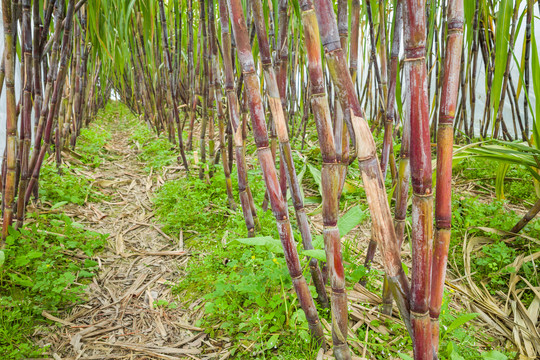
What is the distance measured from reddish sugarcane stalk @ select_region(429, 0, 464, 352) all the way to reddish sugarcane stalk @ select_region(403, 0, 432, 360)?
0.05 ft

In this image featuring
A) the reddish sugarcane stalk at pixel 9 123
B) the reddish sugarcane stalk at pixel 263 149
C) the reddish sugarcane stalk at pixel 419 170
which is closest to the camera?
the reddish sugarcane stalk at pixel 419 170

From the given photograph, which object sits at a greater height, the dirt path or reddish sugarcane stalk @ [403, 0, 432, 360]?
reddish sugarcane stalk @ [403, 0, 432, 360]

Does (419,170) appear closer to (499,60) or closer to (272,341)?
(499,60)

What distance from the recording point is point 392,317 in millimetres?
782

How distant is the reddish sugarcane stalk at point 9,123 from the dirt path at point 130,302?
286mm

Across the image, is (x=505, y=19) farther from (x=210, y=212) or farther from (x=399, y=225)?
(x=210, y=212)

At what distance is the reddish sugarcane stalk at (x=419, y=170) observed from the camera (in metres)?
0.36

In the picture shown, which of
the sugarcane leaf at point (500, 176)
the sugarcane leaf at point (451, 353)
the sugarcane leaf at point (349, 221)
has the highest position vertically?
the sugarcane leaf at point (349, 221)

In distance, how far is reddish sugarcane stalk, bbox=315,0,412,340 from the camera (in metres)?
0.39

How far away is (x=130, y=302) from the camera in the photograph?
939 mm

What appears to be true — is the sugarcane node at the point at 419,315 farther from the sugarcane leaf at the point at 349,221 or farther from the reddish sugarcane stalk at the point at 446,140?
the sugarcane leaf at the point at 349,221

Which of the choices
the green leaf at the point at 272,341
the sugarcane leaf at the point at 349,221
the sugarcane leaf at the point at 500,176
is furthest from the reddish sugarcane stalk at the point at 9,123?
the sugarcane leaf at the point at 500,176

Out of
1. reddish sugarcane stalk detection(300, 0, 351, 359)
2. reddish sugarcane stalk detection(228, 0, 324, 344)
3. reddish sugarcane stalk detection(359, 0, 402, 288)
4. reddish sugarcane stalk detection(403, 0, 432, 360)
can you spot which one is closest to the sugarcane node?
reddish sugarcane stalk detection(403, 0, 432, 360)

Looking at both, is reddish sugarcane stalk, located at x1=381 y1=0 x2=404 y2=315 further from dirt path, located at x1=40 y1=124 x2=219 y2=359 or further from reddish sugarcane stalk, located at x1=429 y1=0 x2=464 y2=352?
dirt path, located at x1=40 y1=124 x2=219 y2=359
